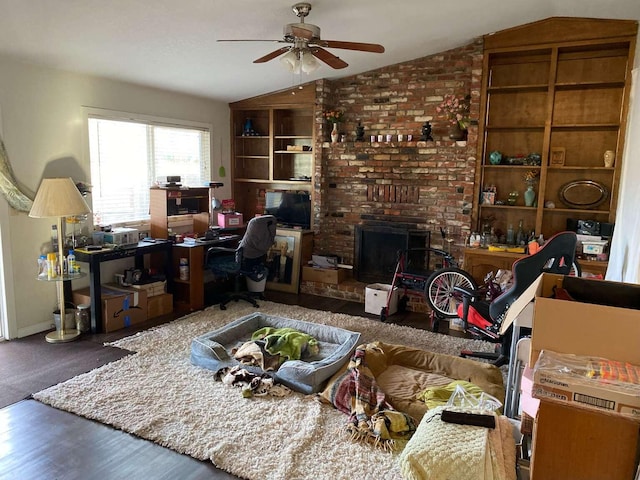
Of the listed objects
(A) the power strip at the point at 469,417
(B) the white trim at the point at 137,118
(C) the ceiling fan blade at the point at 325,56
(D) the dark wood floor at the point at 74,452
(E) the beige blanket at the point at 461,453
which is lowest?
(D) the dark wood floor at the point at 74,452

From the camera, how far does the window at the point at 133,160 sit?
15.6ft

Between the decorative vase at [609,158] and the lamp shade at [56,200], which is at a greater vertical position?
the decorative vase at [609,158]

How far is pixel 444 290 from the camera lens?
444 cm

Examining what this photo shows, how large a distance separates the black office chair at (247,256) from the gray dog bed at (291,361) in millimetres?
853

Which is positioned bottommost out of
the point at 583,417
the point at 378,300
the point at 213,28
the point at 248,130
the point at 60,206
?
the point at 378,300

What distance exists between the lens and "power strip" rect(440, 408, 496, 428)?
1.57 m

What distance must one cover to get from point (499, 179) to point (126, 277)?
4.25m

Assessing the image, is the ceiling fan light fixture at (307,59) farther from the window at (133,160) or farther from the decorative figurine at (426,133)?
the window at (133,160)

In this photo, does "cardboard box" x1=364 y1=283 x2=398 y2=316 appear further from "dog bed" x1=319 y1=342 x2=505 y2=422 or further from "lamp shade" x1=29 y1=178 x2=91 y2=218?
"lamp shade" x1=29 y1=178 x2=91 y2=218

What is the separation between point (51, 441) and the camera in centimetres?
262

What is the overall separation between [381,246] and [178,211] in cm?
249

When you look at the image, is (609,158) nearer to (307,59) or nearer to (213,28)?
(307,59)

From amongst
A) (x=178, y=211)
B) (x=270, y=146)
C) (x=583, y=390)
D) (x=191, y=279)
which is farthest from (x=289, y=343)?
(x=270, y=146)

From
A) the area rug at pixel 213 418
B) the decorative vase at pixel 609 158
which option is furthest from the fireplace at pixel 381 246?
the decorative vase at pixel 609 158
